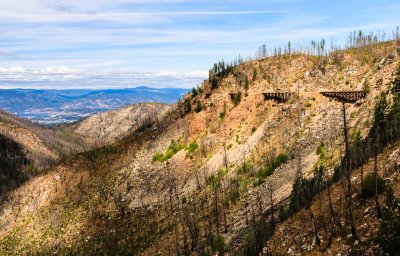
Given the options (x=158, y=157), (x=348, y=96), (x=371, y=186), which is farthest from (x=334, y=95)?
(x=158, y=157)

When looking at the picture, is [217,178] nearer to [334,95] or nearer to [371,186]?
[334,95]

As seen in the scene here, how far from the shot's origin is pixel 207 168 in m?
119

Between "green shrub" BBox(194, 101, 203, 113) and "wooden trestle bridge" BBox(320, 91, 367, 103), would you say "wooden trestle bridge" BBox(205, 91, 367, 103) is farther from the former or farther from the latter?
"green shrub" BBox(194, 101, 203, 113)

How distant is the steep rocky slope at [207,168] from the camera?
9331 cm

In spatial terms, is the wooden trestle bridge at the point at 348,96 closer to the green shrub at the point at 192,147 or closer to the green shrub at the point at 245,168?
the green shrub at the point at 245,168

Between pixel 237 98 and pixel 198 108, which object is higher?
pixel 237 98

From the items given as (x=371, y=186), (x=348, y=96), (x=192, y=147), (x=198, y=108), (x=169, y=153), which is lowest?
(x=169, y=153)

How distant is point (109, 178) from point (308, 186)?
319 feet

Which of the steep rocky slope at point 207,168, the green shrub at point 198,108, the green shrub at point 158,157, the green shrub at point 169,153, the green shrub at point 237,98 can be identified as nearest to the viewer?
the steep rocky slope at point 207,168

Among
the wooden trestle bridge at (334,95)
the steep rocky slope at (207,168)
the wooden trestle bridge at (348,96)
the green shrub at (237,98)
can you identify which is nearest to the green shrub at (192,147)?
the steep rocky slope at (207,168)

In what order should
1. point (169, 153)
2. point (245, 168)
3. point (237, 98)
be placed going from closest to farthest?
1. point (245, 168)
2. point (237, 98)
3. point (169, 153)

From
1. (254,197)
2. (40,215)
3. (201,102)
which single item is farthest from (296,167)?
(40,215)

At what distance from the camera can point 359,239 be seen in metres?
46.2

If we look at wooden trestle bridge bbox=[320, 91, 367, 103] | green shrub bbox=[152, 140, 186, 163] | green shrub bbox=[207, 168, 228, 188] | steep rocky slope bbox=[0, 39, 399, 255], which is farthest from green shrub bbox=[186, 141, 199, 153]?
wooden trestle bridge bbox=[320, 91, 367, 103]
